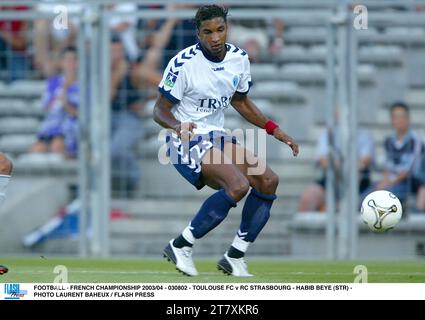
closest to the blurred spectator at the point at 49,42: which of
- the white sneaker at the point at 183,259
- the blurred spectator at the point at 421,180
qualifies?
the blurred spectator at the point at 421,180

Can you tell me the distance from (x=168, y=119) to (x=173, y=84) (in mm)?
301

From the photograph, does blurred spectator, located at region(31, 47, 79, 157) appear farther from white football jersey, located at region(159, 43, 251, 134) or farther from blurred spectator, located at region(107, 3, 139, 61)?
white football jersey, located at region(159, 43, 251, 134)

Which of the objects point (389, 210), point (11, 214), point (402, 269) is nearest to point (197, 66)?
point (389, 210)

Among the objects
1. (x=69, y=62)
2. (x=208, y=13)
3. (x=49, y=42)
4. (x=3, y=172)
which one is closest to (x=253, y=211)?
(x=208, y=13)

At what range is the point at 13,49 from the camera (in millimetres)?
14492

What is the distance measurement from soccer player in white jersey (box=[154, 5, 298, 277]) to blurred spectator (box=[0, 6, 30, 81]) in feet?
15.2

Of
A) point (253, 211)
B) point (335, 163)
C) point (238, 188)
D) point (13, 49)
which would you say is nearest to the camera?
point (238, 188)

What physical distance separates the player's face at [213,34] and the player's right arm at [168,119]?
557 mm

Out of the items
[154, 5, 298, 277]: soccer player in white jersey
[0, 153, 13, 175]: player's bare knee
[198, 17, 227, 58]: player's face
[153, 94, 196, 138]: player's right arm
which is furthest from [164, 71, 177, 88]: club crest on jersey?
[0, 153, 13, 175]: player's bare knee

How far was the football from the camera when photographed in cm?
1023

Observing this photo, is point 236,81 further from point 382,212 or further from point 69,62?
point 69,62

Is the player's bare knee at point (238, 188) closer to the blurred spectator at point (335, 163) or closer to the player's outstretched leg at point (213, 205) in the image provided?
the player's outstretched leg at point (213, 205)

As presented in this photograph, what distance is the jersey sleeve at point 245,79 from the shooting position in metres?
10.3

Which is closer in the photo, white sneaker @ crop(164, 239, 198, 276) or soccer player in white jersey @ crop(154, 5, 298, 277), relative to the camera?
soccer player in white jersey @ crop(154, 5, 298, 277)
